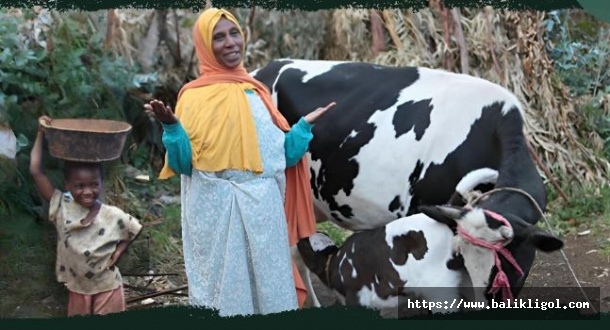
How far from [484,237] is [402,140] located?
4.47 ft

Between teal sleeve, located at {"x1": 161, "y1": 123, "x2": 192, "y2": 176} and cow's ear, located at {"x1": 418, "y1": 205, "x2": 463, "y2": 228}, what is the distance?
4.19 feet

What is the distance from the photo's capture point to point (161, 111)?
4.79 metres

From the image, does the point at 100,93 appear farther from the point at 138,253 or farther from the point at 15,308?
the point at 15,308

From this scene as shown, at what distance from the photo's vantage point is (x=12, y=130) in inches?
248

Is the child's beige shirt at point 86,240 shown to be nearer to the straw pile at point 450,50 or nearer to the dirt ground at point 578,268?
the dirt ground at point 578,268

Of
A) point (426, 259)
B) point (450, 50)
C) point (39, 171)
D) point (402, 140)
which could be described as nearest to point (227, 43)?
point (39, 171)

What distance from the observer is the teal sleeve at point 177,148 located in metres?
5.00

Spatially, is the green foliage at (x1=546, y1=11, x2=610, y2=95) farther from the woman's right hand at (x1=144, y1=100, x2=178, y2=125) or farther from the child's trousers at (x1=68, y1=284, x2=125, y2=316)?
the child's trousers at (x1=68, y1=284, x2=125, y2=316)

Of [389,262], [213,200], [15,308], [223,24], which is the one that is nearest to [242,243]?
[213,200]

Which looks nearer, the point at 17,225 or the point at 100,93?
the point at 17,225

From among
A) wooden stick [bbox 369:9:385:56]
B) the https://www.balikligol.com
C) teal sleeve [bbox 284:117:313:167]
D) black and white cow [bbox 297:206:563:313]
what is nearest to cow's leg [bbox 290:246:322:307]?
black and white cow [bbox 297:206:563:313]

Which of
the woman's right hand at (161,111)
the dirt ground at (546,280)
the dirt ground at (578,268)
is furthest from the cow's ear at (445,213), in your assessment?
the dirt ground at (578,268)

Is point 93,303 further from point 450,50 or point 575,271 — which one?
point 450,50

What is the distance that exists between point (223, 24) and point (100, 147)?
36.7 inches
